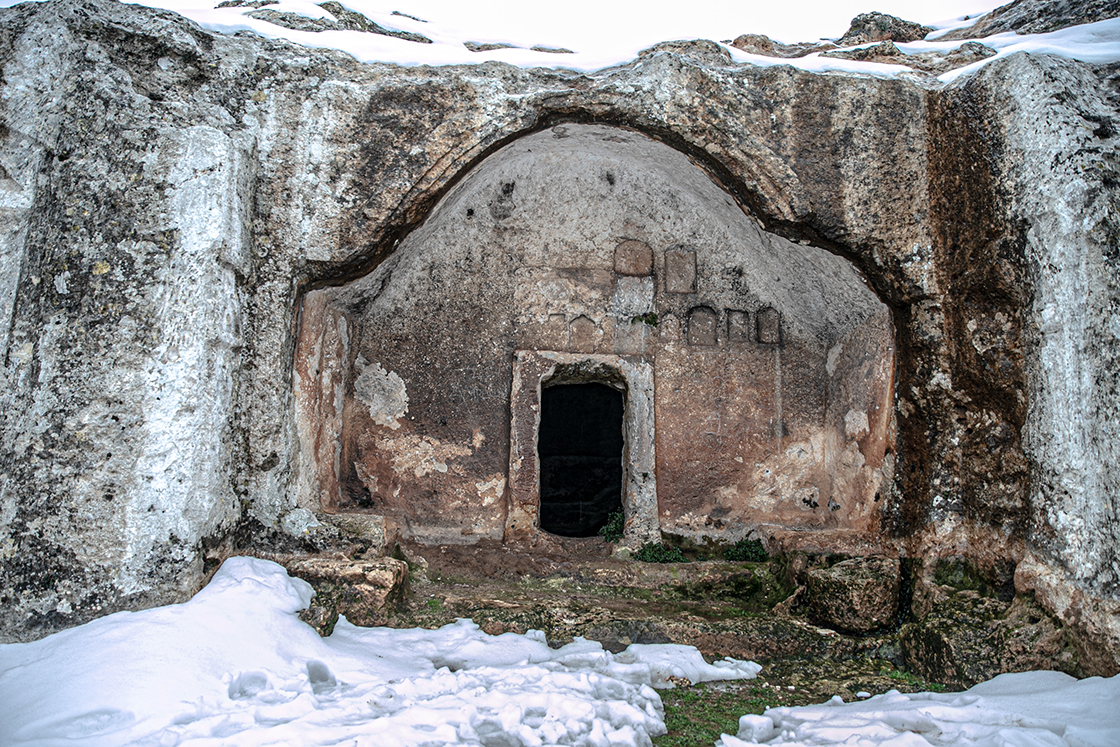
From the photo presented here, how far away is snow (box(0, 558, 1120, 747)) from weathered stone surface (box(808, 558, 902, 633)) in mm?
573

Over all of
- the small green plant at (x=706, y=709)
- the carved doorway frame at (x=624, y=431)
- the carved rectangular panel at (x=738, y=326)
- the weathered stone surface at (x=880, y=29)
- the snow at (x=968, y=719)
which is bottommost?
the small green plant at (x=706, y=709)

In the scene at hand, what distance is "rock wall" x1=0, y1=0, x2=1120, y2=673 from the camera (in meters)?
2.85

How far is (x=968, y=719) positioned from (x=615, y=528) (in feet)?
8.41

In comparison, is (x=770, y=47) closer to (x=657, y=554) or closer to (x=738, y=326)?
(x=738, y=326)

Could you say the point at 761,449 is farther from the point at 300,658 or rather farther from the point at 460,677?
the point at 300,658

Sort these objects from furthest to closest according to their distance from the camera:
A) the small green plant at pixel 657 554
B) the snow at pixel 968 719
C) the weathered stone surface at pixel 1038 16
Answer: the small green plant at pixel 657 554
the weathered stone surface at pixel 1038 16
the snow at pixel 968 719

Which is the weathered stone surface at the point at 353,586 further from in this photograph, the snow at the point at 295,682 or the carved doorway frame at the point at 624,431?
the carved doorway frame at the point at 624,431

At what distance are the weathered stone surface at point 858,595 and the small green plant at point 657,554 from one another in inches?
42.6

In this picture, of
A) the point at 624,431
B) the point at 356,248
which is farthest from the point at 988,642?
the point at 356,248

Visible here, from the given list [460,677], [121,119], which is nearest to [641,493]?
[460,677]

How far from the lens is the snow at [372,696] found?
220 cm

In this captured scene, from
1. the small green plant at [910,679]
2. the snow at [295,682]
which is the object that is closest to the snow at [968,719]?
the small green plant at [910,679]

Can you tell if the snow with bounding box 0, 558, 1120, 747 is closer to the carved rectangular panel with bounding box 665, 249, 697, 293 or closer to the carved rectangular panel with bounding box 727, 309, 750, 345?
the carved rectangular panel with bounding box 727, 309, 750, 345

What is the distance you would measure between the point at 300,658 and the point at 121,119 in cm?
237
